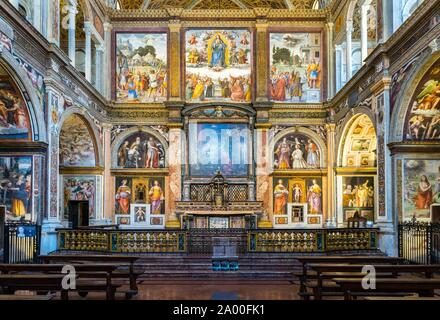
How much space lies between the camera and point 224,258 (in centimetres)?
1633

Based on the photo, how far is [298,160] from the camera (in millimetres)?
29797

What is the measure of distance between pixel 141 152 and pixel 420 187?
15852 mm

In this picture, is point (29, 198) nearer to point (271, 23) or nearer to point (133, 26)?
point (133, 26)

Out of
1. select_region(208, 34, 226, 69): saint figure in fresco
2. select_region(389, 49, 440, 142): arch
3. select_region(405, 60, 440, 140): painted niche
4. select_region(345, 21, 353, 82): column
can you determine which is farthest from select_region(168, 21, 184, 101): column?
select_region(405, 60, 440, 140): painted niche

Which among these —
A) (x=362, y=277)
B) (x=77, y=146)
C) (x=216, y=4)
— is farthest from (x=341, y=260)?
(x=216, y=4)

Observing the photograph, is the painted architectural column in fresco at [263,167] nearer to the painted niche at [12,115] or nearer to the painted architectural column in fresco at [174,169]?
the painted architectural column in fresco at [174,169]

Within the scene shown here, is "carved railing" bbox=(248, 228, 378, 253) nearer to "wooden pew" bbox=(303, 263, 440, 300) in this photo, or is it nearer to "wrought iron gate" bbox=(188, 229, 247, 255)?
"wrought iron gate" bbox=(188, 229, 247, 255)

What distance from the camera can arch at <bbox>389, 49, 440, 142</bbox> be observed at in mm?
16188

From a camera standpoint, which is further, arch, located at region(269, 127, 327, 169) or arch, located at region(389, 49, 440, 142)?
arch, located at region(269, 127, 327, 169)

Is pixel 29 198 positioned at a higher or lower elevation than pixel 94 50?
lower

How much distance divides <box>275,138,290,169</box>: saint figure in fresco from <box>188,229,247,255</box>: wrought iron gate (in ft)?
35.1
